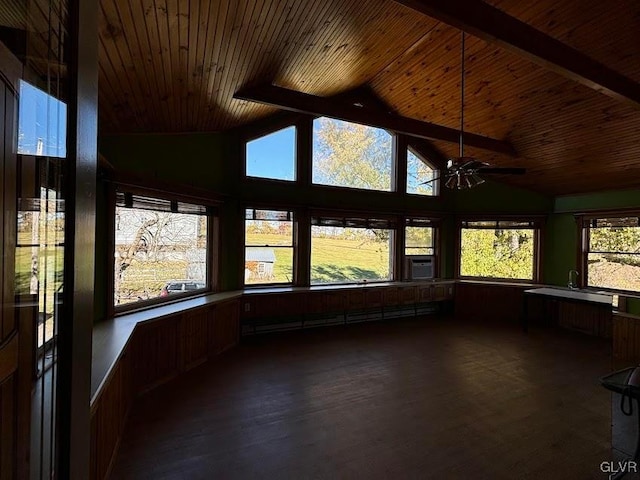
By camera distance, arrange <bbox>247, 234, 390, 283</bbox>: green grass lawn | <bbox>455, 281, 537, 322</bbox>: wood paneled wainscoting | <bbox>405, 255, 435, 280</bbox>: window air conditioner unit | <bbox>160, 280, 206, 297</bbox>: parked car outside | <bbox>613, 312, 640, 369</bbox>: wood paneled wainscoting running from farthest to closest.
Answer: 1. <bbox>405, 255, 435, 280</bbox>: window air conditioner unit
2. <bbox>455, 281, 537, 322</bbox>: wood paneled wainscoting
3. <bbox>247, 234, 390, 283</bbox>: green grass lawn
4. <bbox>160, 280, 206, 297</bbox>: parked car outside
5. <bbox>613, 312, 640, 369</bbox>: wood paneled wainscoting

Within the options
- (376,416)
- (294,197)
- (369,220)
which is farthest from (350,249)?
(376,416)

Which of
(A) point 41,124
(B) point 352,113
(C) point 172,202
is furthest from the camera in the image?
(B) point 352,113

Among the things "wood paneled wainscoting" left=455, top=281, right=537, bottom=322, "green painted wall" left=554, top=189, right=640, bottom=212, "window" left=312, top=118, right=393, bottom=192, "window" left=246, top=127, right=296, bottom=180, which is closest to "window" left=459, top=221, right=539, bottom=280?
"wood paneled wainscoting" left=455, top=281, right=537, bottom=322

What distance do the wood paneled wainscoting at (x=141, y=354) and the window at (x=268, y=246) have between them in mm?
831

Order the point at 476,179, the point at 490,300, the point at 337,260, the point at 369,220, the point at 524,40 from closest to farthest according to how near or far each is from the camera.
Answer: the point at 524,40 → the point at 476,179 → the point at 337,260 → the point at 369,220 → the point at 490,300

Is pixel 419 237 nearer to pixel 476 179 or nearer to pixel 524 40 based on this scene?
pixel 476 179

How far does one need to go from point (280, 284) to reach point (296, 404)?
9.22ft

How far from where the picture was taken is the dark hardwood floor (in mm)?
2414

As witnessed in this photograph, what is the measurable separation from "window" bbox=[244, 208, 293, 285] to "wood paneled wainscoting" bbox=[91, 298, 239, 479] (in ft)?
2.73

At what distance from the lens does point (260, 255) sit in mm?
5746

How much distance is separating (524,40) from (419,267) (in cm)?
500

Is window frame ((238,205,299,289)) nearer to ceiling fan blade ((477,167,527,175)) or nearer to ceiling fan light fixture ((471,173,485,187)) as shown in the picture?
ceiling fan light fixture ((471,173,485,187))

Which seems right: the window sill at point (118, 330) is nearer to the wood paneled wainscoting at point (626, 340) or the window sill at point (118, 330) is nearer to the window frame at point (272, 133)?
the window frame at point (272, 133)

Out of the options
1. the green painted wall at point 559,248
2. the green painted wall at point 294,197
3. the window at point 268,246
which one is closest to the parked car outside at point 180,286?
the green painted wall at point 294,197
